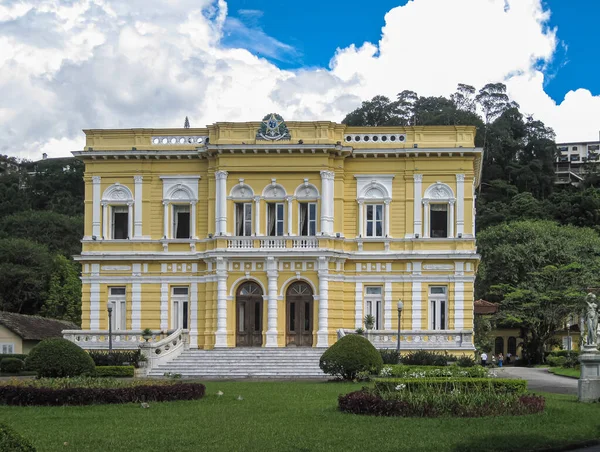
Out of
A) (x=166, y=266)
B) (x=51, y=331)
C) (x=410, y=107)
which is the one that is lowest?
(x=51, y=331)

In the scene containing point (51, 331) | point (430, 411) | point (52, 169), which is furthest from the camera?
point (52, 169)

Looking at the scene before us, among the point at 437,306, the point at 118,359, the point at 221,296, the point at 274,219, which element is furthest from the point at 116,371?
the point at 437,306

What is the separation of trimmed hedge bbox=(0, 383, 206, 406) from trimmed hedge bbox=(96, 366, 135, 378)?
38.5 feet

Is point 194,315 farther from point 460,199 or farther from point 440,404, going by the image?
point 440,404

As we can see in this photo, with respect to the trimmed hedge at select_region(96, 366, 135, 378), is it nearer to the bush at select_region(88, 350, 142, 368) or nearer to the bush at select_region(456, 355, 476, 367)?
the bush at select_region(88, 350, 142, 368)

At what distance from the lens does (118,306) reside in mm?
47906

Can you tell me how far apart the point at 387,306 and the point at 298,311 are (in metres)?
4.06

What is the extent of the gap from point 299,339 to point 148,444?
→ 27366 mm

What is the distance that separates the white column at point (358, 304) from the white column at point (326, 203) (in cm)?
289

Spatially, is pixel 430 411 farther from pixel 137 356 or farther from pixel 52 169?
pixel 52 169

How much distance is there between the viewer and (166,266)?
47.7 m

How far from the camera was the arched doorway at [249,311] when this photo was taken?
4669cm

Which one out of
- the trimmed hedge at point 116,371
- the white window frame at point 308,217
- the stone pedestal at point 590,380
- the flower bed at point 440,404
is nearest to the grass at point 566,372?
the white window frame at point 308,217

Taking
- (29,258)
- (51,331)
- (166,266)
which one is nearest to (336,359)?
(166,266)
